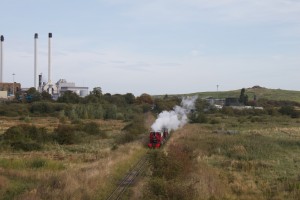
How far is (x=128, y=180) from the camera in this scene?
2666cm

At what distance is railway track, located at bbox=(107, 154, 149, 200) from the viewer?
22.2 m

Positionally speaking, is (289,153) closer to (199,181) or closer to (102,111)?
(199,181)

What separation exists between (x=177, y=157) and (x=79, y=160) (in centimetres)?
1510

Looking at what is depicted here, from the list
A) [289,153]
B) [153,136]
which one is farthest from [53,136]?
[289,153]

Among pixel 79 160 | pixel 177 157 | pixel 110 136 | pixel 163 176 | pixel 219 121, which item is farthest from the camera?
pixel 219 121

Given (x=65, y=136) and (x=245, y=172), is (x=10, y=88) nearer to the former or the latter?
(x=65, y=136)

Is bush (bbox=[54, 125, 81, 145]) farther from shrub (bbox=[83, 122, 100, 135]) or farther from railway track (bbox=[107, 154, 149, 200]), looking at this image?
railway track (bbox=[107, 154, 149, 200])

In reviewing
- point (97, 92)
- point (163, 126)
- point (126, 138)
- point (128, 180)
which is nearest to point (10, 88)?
point (97, 92)

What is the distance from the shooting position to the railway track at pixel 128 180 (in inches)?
873

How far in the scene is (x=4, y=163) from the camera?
3256 centimetres

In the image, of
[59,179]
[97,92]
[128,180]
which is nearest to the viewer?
[59,179]

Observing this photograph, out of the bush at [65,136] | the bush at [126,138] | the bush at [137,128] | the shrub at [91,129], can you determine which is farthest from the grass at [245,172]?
the shrub at [91,129]

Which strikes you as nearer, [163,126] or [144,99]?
[163,126]

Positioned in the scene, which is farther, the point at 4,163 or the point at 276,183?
the point at 4,163
